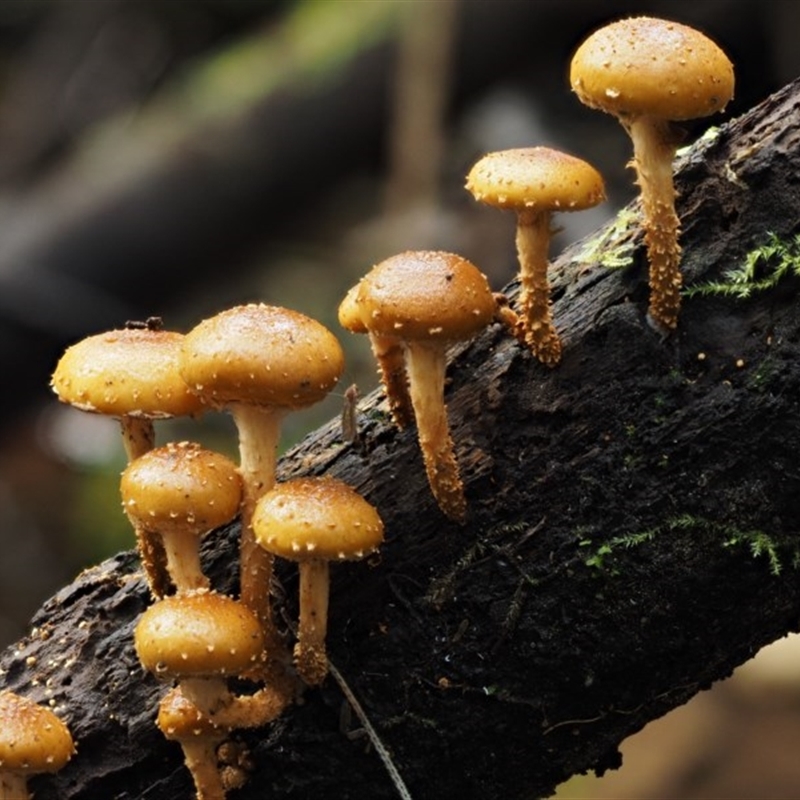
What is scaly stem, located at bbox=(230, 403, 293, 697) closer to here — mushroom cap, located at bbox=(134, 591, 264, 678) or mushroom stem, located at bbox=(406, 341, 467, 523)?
mushroom cap, located at bbox=(134, 591, 264, 678)

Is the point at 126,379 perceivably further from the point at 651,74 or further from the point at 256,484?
the point at 651,74

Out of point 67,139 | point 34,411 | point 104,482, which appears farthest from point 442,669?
point 67,139

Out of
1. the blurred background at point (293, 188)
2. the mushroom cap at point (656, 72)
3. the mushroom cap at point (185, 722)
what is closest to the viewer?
the mushroom cap at point (656, 72)

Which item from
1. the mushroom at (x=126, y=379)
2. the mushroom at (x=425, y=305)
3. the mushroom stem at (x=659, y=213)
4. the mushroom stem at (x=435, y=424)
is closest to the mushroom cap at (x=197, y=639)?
the mushroom at (x=126, y=379)

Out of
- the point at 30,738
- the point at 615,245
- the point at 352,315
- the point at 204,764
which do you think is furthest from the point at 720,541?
the point at 30,738

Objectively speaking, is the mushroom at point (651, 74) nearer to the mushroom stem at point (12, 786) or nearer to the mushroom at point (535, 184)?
the mushroom at point (535, 184)

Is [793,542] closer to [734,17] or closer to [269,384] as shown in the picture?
[269,384]
